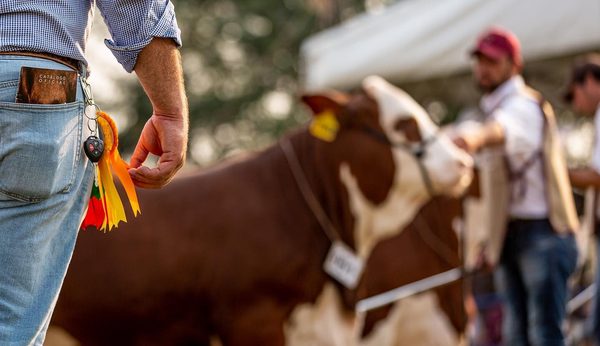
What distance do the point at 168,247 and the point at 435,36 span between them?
374cm

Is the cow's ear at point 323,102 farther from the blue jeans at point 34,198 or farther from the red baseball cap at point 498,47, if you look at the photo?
the blue jeans at point 34,198

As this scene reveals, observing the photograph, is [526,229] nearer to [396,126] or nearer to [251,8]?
[396,126]

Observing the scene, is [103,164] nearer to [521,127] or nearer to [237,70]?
[521,127]

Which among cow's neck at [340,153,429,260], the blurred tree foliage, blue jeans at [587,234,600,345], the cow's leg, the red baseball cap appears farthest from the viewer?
the blurred tree foliage

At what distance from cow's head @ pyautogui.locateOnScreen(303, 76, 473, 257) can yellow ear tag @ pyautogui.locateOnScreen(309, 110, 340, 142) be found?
0.02 metres

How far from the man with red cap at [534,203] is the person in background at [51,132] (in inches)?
131

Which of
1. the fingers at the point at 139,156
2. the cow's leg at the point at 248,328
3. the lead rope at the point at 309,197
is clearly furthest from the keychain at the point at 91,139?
the lead rope at the point at 309,197

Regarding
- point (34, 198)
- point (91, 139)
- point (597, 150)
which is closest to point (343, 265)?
point (597, 150)

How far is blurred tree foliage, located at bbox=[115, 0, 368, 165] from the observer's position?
65.8 ft

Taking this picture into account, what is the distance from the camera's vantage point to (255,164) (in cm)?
559

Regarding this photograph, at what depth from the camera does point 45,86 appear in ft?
8.38

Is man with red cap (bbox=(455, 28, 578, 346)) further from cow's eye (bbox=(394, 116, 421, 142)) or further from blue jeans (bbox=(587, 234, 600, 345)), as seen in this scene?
blue jeans (bbox=(587, 234, 600, 345))

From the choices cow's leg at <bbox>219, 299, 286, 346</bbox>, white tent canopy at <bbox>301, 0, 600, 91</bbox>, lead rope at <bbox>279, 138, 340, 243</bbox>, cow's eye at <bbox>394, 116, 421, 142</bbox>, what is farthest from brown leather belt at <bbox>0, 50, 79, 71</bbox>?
white tent canopy at <bbox>301, 0, 600, 91</bbox>

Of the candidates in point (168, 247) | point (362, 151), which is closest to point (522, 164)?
point (362, 151)
